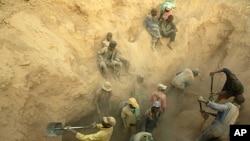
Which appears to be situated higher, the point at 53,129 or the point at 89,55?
the point at 89,55

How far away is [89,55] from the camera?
26.3 feet

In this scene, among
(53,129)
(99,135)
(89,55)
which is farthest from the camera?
(89,55)

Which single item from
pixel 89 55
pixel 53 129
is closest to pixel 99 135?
pixel 53 129

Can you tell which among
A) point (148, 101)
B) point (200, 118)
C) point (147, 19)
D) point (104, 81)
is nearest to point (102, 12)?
point (147, 19)

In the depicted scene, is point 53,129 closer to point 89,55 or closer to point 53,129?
point 53,129

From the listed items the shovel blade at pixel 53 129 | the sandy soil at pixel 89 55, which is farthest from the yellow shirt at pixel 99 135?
the sandy soil at pixel 89 55

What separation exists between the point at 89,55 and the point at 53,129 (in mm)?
2406

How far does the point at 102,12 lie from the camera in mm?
8562

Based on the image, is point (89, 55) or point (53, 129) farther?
point (89, 55)

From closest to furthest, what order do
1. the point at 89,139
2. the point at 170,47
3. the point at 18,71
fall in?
the point at 89,139, the point at 18,71, the point at 170,47

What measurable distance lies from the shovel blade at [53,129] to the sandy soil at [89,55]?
464 millimetres

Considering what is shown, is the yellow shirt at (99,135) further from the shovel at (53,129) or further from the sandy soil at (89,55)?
the sandy soil at (89,55)

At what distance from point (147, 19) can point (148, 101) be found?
7.57 ft

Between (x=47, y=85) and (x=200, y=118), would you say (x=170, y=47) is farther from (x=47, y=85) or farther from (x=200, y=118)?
(x=47, y=85)
